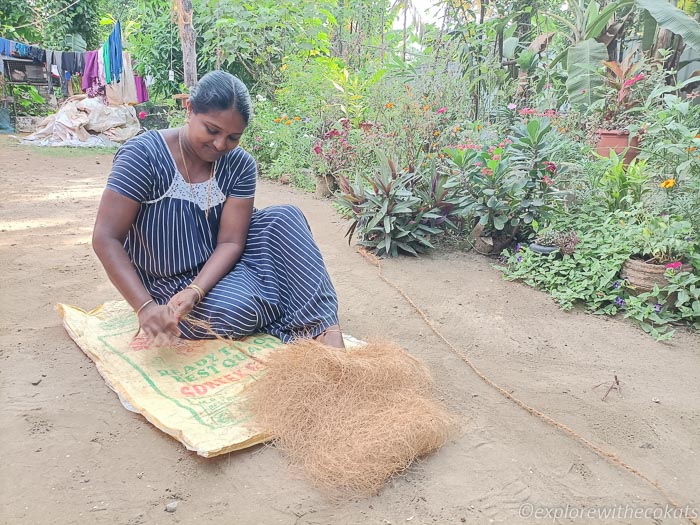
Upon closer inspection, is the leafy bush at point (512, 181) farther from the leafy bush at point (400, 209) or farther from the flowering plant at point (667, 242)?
the flowering plant at point (667, 242)

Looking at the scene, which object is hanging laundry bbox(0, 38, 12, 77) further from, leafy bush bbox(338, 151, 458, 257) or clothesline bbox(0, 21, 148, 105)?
leafy bush bbox(338, 151, 458, 257)

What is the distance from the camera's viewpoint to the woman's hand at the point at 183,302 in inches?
77.2

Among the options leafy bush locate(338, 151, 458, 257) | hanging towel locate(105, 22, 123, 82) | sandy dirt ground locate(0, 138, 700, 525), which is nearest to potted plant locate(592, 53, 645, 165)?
leafy bush locate(338, 151, 458, 257)

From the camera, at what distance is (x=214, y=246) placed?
88.9 inches

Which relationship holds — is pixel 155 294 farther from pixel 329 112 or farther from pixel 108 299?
pixel 329 112

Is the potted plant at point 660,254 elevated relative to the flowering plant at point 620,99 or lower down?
lower down

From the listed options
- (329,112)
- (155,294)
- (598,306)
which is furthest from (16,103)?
(598,306)

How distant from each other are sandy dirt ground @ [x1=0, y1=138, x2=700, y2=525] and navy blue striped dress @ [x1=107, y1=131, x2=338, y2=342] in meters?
0.43

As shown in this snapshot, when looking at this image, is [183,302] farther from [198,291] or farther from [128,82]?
[128,82]

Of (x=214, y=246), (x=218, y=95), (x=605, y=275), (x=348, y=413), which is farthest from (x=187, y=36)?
(x=348, y=413)

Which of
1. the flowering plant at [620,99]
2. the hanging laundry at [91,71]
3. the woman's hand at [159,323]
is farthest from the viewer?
the hanging laundry at [91,71]

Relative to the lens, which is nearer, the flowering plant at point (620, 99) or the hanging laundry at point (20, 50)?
the flowering plant at point (620, 99)

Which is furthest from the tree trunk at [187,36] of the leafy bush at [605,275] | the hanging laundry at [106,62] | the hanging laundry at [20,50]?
the leafy bush at [605,275]

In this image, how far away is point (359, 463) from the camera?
1.51m
